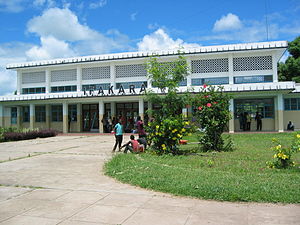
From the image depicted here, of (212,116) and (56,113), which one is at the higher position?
(56,113)

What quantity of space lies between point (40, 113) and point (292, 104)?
80.7 ft

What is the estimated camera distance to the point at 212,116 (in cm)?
1118

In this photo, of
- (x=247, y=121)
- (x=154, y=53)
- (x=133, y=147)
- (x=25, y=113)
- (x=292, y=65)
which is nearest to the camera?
(x=133, y=147)

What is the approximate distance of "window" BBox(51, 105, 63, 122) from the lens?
29.0 m

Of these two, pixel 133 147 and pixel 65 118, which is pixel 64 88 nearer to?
pixel 65 118

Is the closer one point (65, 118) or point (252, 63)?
point (252, 63)

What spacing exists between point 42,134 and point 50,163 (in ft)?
44.3

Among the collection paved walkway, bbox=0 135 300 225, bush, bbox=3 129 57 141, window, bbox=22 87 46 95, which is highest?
window, bbox=22 87 46 95

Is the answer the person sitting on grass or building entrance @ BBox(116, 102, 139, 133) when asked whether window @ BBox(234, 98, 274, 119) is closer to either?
building entrance @ BBox(116, 102, 139, 133)

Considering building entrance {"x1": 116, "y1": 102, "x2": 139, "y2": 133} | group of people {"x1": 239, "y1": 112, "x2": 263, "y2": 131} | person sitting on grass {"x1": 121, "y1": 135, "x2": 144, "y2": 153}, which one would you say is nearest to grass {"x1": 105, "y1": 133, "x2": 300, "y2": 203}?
person sitting on grass {"x1": 121, "y1": 135, "x2": 144, "y2": 153}

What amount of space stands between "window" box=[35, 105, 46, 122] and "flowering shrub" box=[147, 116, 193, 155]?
866 inches

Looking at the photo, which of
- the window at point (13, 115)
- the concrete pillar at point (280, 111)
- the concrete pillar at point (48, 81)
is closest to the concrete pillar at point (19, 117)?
the window at point (13, 115)

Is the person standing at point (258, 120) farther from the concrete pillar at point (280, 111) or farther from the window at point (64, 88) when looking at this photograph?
the window at point (64, 88)

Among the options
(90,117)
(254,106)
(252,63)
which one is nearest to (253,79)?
(252,63)
